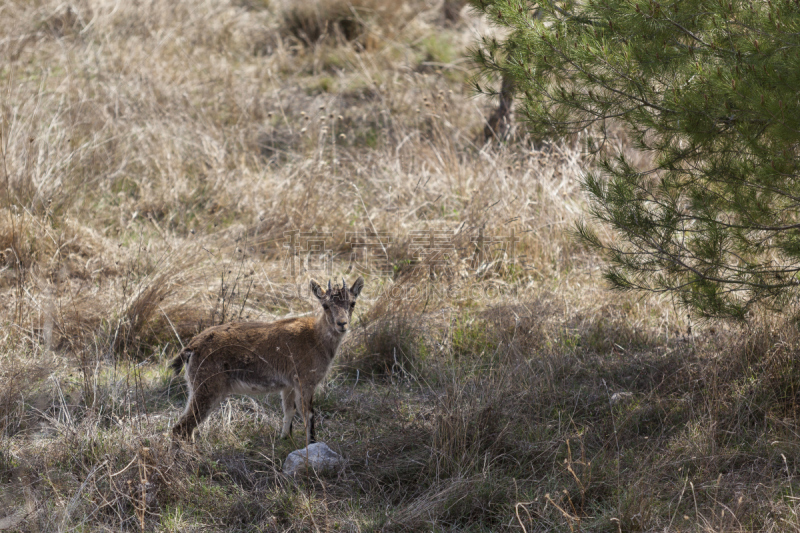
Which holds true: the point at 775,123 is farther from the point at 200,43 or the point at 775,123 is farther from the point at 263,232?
the point at 200,43

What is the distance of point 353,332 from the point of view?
683cm

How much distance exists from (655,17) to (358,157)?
5321 mm

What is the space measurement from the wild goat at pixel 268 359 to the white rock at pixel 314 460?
14cm

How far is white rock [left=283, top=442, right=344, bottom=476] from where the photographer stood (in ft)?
16.3

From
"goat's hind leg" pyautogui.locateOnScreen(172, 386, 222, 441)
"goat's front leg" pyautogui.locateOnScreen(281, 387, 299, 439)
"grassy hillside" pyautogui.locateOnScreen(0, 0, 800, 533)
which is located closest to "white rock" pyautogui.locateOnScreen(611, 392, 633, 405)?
"grassy hillside" pyautogui.locateOnScreen(0, 0, 800, 533)

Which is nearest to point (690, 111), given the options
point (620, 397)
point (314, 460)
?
point (620, 397)

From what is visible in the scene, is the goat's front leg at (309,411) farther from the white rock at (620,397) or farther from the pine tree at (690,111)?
the pine tree at (690,111)

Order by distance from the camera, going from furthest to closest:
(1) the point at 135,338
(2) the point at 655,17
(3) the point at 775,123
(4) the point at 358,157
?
(4) the point at 358,157 → (1) the point at 135,338 → (2) the point at 655,17 → (3) the point at 775,123

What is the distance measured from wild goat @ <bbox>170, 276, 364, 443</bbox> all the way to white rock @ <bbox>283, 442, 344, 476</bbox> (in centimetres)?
14

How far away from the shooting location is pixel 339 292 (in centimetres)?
549

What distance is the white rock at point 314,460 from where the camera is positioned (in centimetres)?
497

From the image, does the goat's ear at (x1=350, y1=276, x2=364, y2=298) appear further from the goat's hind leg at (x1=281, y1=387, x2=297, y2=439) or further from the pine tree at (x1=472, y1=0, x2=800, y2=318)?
the pine tree at (x1=472, y1=0, x2=800, y2=318)

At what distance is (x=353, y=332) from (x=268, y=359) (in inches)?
57.4

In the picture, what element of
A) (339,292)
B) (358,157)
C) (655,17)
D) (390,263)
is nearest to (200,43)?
(358,157)
